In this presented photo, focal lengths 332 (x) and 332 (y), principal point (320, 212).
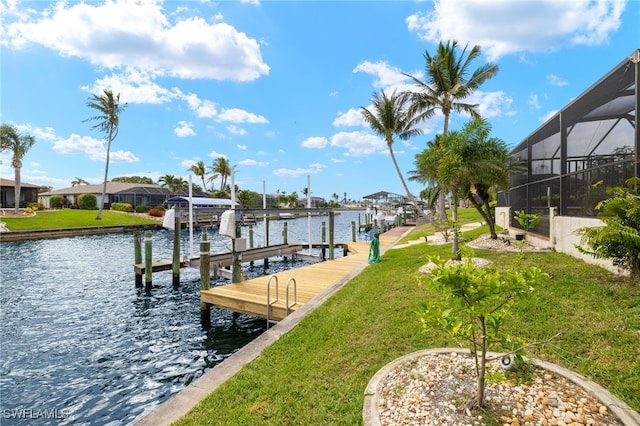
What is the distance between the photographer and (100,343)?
7.72 meters

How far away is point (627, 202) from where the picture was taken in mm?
5586

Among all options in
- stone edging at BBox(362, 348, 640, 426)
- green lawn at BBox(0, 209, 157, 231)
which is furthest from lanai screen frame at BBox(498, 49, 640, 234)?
green lawn at BBox(0, 209, 157, 231)

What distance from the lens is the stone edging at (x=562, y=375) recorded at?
2.83 meters

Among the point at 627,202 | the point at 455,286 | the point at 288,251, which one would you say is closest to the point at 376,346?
the point at 455,286

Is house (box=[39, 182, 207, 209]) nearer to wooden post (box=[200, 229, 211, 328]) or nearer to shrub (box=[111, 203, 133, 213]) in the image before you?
shrub (box=[111, 203, 133, 213])

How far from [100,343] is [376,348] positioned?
266 inches

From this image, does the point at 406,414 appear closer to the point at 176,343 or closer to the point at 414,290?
the point at 414,290

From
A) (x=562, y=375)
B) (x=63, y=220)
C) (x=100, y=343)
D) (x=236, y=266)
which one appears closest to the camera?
(x=562, y=375)

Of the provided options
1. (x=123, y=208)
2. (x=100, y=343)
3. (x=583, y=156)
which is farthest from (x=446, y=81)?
(x=123, y=208)

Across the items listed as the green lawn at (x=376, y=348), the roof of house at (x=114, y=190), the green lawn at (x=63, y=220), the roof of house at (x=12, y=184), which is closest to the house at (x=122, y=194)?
the roof of house at (x=114, y=190)

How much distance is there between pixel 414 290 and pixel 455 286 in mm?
4685

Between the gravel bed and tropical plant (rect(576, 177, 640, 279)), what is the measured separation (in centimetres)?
312

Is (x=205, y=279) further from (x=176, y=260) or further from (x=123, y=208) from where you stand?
(x=123, y=208)

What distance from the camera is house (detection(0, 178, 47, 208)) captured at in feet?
136
